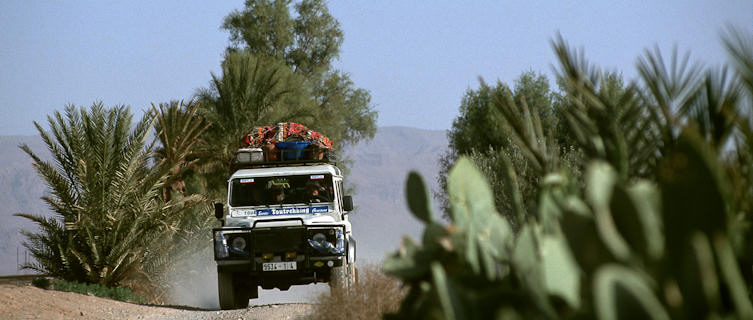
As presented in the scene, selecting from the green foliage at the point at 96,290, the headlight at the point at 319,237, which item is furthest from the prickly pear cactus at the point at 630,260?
the green foliage at the point at 96,290

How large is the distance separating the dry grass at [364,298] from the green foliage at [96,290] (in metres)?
8.36

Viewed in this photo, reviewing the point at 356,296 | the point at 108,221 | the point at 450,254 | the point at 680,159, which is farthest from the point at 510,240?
the point at 108,221

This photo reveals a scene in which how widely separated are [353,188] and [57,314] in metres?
24.0

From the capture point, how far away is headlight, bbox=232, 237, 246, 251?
11734 millimetres

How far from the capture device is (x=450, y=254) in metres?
2.68

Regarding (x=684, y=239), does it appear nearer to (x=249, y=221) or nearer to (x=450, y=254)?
(x=450, y=254)

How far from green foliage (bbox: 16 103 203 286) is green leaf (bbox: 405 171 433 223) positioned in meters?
14.5

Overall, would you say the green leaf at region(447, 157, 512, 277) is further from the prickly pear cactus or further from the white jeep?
the white jeep

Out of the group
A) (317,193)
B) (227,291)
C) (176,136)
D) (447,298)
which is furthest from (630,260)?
(176,136)

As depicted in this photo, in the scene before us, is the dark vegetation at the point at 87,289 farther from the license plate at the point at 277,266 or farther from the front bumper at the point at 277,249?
the license plate at the point at 277,266

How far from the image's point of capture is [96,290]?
1572 cm

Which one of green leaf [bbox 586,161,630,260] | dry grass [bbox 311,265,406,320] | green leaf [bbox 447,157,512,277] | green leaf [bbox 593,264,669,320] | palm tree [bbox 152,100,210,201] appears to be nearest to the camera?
green leaf [bbox 593,264,669,320]

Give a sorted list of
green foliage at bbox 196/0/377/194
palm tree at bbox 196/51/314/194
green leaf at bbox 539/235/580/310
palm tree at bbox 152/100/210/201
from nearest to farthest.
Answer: green leaf at bbox 539/235/580/310, palm tree at bbox 152/100/210/201, palm tree at bbox 196/51/314/194, green foliage at bbox 196/0/377/194

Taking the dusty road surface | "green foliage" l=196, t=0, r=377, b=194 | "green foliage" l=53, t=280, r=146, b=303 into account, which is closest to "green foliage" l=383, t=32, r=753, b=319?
the dusty road surface
